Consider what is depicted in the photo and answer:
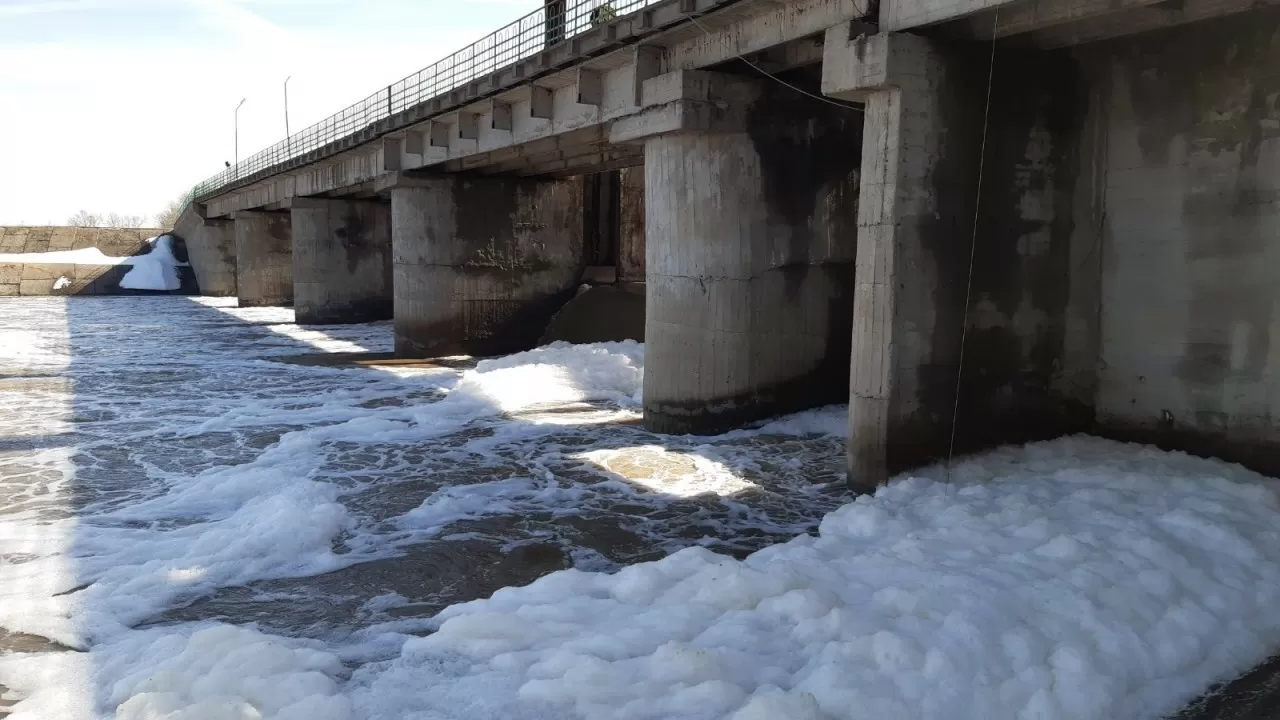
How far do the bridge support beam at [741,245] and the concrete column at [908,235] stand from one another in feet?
10.7

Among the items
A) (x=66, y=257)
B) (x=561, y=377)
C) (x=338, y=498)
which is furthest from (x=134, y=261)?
(x=338, y=498)

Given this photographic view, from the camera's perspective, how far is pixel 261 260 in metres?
Answer: 45.8

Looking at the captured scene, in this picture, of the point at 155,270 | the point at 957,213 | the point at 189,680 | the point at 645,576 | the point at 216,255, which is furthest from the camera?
the point at 155,270

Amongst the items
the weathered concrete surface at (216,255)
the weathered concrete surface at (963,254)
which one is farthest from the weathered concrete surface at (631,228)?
the weathered concrete surface at (216,255)

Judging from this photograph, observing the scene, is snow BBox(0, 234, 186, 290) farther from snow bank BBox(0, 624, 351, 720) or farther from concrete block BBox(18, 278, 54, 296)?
snow bank BBox(0, 624, 351, 720)

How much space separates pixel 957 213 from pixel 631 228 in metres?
17.5

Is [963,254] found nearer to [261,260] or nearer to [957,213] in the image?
[957,213]

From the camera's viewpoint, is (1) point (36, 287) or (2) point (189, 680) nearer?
(2) point (189, 680)

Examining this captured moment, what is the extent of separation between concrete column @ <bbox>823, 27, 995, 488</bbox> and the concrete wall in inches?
2214

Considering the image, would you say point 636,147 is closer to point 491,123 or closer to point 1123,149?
point 491,123

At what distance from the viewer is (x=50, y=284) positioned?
2094 inches

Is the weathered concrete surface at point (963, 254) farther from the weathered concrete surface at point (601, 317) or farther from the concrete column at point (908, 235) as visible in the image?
the weathered concrete surface at point (601, 317)

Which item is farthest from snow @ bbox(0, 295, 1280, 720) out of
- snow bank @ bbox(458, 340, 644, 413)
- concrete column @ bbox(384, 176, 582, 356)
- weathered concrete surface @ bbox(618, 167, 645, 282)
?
weathered concrete surface @ bbox(618, 167, 645, 282)

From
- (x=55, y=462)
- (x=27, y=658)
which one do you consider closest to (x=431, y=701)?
(x=27, y=658)
